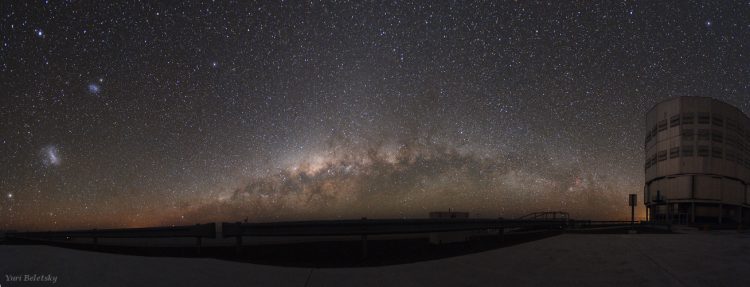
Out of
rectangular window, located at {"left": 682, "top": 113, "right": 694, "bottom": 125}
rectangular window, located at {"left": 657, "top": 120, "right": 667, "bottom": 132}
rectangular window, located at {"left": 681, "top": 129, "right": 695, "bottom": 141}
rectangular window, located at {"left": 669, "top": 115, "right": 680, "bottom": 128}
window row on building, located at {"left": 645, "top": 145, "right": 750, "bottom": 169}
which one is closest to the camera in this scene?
window row on building, located at {"left": 645, "top": 145, "right": 750, "bottom": 169}

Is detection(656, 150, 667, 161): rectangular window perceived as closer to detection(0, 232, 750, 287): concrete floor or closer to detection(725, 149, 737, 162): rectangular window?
detection(725, 149, 737, 162): rectangular window

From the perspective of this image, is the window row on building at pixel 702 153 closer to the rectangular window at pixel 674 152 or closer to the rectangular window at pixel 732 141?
the rectangular window at pixel 674 152

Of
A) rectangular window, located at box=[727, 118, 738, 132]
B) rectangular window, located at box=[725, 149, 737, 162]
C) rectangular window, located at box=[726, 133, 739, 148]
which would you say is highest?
rectangular window, located at box=[727, 118, 738, 132]

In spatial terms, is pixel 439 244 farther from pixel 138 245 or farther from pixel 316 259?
pixel 138 245

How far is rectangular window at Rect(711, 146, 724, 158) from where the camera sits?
51562 mm

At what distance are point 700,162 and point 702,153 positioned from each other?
1383mm

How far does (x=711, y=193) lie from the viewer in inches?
2016

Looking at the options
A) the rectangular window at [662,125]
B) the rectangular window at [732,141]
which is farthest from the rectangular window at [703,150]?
the rectangular window at [662,125]

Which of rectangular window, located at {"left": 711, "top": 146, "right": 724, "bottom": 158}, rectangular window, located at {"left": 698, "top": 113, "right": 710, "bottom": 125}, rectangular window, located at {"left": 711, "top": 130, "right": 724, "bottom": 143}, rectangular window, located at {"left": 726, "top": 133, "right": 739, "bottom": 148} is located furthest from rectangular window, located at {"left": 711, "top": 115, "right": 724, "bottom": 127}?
rectangular window, located at {"left": 711, "top": 146, "right": 724, "bottom": 158}

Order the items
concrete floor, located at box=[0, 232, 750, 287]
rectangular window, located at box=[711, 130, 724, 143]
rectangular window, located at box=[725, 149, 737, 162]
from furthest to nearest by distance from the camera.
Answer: rectangular window, located at box=[725, 149, 737, 162] < rectangular window, located at box=[711, 130, 724, 143] < concrete floor, located at box=[0, 232, 750, 287]

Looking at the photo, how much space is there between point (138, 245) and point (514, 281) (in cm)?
1119

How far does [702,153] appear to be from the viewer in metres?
51.4

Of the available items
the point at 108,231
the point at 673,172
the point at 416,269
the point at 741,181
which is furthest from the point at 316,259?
the point at 741,181

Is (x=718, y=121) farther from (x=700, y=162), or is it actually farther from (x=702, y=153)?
(x=700, y=162)
